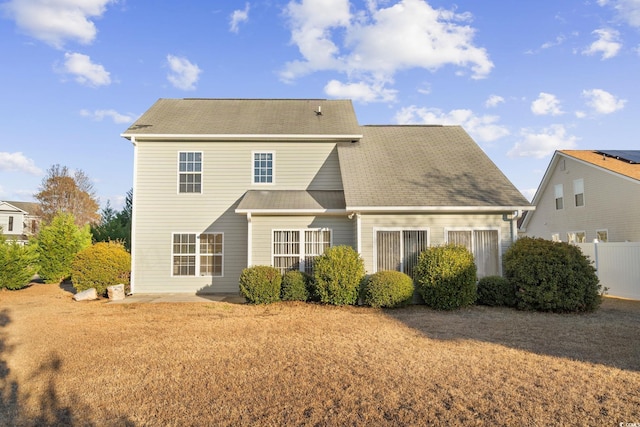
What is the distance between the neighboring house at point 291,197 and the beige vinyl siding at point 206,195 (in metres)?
0.04

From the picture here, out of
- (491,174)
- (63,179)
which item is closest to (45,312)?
(491,174)

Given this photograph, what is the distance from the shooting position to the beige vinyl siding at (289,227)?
13398 mm

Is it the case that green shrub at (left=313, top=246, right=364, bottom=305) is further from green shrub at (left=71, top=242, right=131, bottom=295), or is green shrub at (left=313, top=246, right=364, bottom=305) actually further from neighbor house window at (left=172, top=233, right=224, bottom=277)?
green shrub at (left=71, top=242, right=131, bottom=295)

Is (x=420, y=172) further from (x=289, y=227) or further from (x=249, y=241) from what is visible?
(x=249, y=241)

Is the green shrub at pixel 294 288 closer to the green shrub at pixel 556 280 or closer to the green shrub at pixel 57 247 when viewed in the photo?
the green shrub at pixel 556 280

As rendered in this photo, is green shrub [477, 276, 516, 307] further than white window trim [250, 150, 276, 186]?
No

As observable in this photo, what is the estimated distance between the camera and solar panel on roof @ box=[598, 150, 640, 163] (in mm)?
19513

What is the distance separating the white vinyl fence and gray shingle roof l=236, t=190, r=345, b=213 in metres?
8.95

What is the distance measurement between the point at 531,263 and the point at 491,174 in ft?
14.2

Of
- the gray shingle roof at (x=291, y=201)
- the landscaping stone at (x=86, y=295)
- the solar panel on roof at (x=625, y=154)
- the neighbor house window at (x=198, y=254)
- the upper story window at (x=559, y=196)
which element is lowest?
the landscaping stone at (x=86, y=295)

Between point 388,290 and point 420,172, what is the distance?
504 cm

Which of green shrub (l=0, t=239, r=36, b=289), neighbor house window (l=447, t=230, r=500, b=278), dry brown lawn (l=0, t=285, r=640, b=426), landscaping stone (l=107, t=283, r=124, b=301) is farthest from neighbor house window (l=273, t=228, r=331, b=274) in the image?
green shrub (l=0, t=239, r=36, b=289)

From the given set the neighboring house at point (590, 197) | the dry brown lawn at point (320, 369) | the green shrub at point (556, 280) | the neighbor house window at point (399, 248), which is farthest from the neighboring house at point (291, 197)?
the neighboring house at point (590, 197)

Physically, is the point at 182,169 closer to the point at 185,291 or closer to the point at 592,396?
→ the point at 185,291
